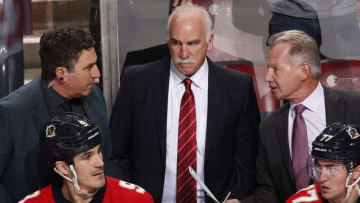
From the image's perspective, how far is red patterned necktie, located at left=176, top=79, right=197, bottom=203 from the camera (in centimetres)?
405

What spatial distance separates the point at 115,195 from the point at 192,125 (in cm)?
70

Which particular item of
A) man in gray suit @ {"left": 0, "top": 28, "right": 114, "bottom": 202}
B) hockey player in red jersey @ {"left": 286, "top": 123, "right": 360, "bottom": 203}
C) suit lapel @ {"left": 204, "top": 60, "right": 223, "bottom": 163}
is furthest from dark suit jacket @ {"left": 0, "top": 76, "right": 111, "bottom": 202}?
hockey player in red jersey @ {"left": 286, "top": 123, "right": 360, "bottom": 203}

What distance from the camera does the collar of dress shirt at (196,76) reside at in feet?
13.5

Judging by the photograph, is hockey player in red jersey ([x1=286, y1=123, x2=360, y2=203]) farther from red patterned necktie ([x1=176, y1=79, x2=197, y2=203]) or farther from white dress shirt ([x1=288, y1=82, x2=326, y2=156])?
red patterned necktie ([x1=176, y1=79, x2=197, y2=203])

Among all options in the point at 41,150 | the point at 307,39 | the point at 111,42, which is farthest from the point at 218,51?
the point at 41,150

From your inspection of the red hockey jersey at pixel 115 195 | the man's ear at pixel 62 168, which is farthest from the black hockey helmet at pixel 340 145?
the man's ear at pixel 62 168

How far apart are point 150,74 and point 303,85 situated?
951 mm

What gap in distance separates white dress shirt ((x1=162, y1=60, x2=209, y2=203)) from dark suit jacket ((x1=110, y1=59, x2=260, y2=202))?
1.5 inches

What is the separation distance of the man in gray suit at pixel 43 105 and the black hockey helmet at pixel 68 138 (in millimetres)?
358

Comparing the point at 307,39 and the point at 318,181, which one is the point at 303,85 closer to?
the point at 307,39

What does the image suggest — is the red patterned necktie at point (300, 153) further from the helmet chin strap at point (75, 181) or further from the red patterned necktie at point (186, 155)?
the helmet chin strap at point (75, 181)

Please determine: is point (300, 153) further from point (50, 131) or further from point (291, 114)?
point (50, 131)

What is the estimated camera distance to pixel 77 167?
359 centimetres

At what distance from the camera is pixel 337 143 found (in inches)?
134
